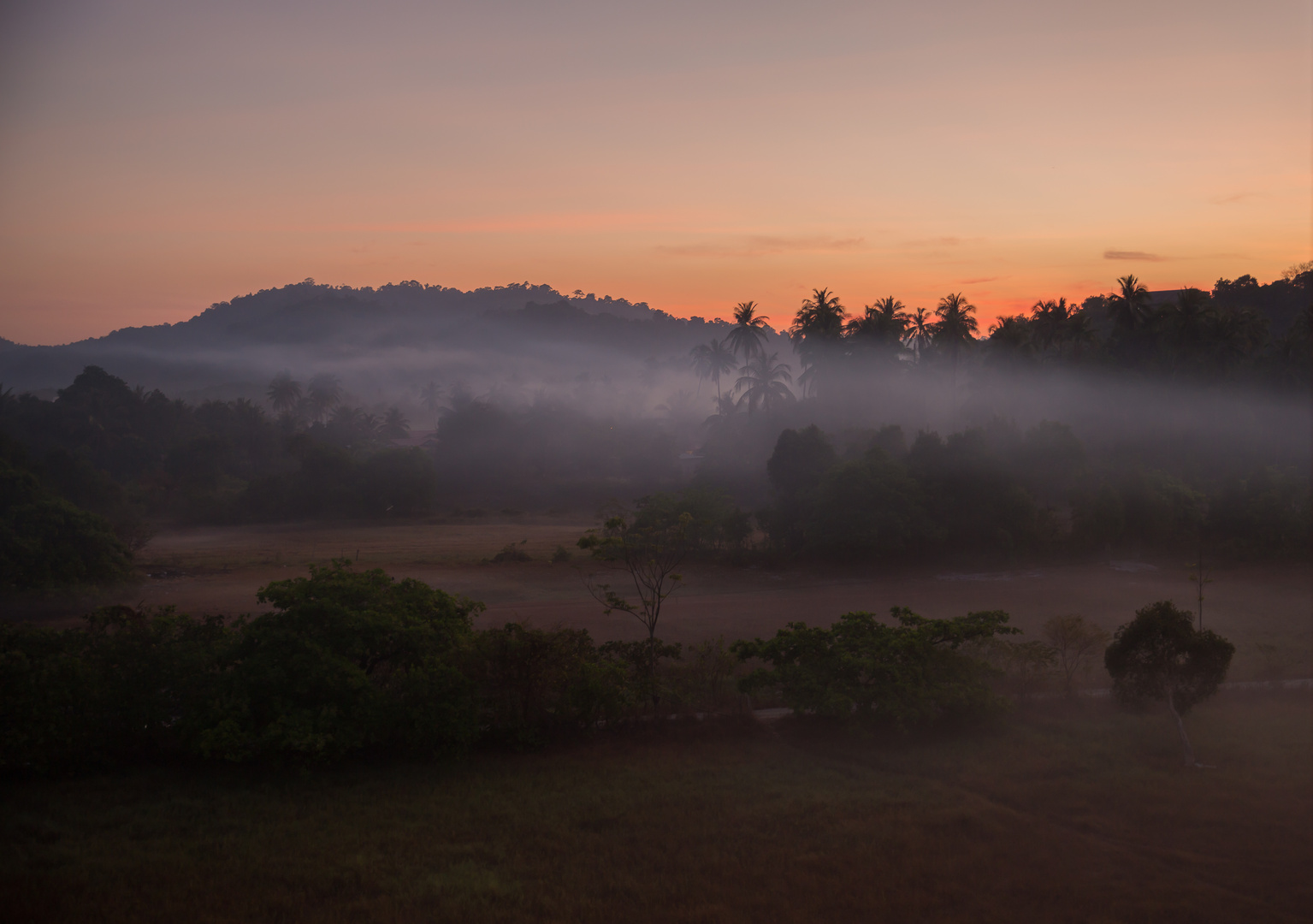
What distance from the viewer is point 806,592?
32000mm

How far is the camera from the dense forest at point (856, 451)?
36250mm

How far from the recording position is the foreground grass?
10.8 m

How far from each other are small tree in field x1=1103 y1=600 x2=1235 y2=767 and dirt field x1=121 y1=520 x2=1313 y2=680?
643 cm

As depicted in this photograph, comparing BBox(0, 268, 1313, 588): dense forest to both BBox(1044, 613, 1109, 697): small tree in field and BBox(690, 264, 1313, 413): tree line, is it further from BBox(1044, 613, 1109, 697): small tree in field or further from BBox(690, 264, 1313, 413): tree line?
BBox(1044, 613, 1109, 697): small tree in field

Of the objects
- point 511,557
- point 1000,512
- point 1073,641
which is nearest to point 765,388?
point 1000,512

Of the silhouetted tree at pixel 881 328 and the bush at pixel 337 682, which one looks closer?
the bush at pixel 337 682

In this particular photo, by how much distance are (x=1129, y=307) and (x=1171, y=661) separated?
164 feet

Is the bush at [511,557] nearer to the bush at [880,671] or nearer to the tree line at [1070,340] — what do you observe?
the bush at [880,671]

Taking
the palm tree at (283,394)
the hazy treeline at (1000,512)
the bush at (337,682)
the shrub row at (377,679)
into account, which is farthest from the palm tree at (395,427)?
the bush at (337,682)

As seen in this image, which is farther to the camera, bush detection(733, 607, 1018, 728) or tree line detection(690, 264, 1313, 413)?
tree line detection(690, 264, 1313, 413)

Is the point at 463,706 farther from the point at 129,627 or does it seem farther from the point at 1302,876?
the point at 1302,876

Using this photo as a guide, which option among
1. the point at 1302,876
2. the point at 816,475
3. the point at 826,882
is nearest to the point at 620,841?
the point at 826,882

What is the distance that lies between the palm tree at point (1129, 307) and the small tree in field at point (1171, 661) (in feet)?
160

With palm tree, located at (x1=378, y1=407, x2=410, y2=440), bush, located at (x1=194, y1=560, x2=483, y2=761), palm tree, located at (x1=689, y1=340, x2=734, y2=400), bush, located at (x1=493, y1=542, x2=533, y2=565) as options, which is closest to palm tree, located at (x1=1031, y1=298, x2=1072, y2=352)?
palm tree, located at (x1=689, y1=340, x2=734, y2=400)
